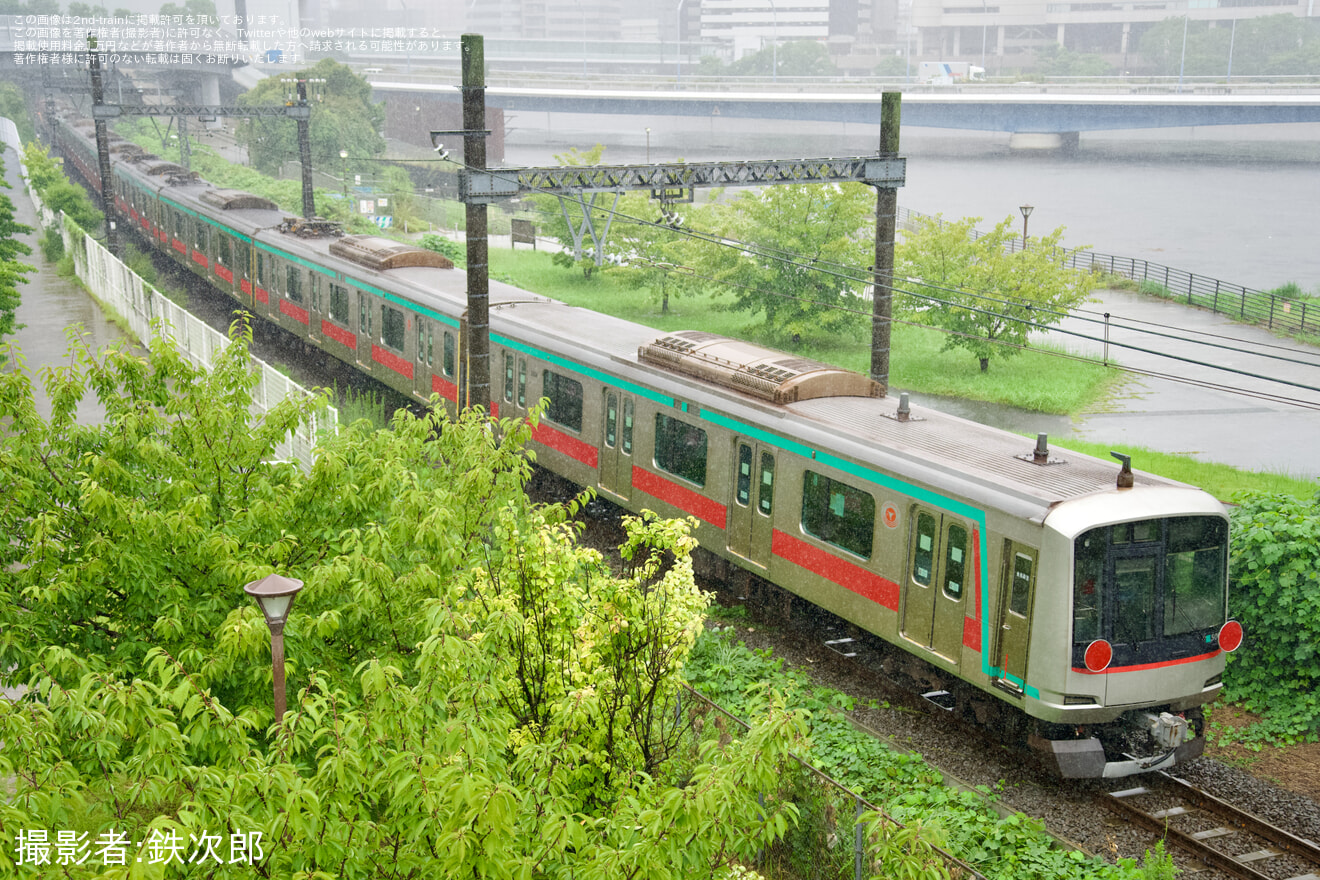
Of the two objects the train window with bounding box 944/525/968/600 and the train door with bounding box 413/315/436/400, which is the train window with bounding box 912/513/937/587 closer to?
the train window with bounding box 944/525/968/600

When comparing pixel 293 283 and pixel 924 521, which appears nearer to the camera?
pixel 924 521

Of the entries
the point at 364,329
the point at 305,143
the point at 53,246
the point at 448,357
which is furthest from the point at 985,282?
the point at 53,246

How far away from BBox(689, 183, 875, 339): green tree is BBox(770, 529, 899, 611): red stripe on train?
56.9 feet

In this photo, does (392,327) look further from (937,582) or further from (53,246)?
(53,246)

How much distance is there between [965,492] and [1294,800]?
3.82m

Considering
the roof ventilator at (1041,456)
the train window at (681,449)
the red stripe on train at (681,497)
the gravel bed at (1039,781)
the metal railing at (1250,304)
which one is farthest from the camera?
the metal railing at (1250,304)

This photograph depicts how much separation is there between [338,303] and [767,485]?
13.8 meters

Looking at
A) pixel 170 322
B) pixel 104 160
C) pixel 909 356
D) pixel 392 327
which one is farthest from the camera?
pixel 104 160

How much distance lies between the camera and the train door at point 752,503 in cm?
1371

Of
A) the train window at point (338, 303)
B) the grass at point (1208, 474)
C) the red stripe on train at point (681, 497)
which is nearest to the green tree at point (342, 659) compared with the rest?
the red stripe on train at point (681, 497)

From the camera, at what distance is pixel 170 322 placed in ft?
44.1

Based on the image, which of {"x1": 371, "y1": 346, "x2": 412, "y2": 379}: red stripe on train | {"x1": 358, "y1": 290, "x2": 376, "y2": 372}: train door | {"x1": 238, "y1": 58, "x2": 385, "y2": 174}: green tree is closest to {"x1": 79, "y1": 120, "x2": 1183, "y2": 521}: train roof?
{"x1": 371, "y1": 346, "x2": 412, "y2": 379}: red stripe on train

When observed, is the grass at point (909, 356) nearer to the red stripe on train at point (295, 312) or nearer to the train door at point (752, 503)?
the red stripe on train at point (295, 312)

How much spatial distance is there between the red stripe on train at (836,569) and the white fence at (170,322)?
4.94m
